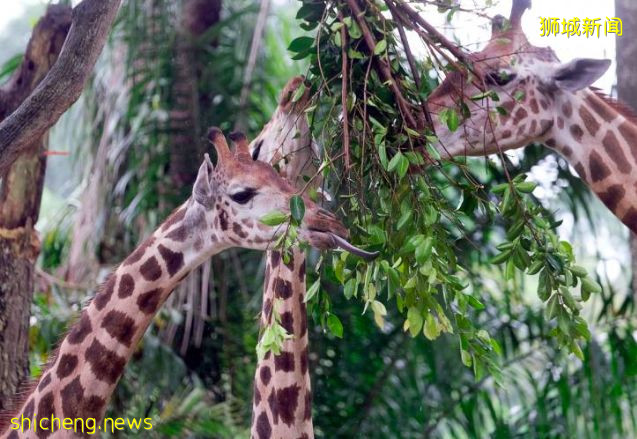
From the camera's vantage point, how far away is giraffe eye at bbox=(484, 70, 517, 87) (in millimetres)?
3301

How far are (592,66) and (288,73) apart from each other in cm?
248

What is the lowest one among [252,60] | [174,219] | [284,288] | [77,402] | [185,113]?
[77,402]

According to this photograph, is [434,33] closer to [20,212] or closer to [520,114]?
[520,114]

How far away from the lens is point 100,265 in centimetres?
540

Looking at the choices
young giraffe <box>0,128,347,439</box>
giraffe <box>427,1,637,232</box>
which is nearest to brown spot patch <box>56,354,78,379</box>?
young giraffe <box>0,128,347,439</box>

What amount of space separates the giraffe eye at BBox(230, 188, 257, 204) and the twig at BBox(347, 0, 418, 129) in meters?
0.47

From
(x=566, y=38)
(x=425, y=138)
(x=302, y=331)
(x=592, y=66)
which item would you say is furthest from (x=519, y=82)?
(x=302, y=331)

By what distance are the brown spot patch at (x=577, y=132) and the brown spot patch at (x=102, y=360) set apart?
1.75 metres

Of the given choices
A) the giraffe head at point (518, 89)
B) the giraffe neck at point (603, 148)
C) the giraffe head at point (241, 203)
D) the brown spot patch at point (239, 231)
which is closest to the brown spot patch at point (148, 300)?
the giraffe head at point (241, 203)

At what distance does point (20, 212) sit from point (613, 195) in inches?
84.9

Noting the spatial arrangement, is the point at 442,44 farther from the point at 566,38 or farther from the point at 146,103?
the point at 146,103

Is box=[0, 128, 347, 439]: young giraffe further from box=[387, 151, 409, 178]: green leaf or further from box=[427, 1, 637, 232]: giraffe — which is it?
box=[427, 1, 637, 232]: giraffe

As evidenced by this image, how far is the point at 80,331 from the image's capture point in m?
2.95

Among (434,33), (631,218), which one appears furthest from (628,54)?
(434,33)
